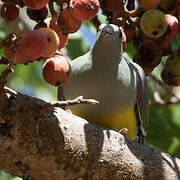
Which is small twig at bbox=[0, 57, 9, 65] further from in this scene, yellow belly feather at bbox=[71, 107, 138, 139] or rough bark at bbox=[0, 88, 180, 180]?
yellow belly feather at bbox=[71, 107, 138, 139]

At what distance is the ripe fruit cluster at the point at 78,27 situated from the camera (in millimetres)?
1433

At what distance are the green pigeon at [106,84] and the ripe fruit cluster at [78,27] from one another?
426 mm

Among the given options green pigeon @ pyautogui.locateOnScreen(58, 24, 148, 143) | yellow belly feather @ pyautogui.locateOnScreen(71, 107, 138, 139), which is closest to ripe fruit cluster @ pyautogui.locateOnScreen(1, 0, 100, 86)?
green pigeon @ pyautogui.locateOnScreen(58, 24, 148, 143)

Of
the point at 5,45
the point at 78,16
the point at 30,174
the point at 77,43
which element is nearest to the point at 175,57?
the point at 78,16

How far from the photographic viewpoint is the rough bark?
1.66 metres

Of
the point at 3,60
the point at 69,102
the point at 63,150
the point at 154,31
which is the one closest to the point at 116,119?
the point at 154,31

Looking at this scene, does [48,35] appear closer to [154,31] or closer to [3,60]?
[3,60]

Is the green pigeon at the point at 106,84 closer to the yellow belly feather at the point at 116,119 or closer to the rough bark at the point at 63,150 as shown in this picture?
the yellow belly feather at the point at 116,119

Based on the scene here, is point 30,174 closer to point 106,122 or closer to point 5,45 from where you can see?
point 5,45

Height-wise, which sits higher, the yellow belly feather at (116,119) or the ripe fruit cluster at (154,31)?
the ripe fruit cluster at (154,31)

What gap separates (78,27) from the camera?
175cm

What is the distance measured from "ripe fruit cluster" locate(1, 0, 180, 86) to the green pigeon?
0.43 meters

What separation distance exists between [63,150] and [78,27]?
1.52 ft

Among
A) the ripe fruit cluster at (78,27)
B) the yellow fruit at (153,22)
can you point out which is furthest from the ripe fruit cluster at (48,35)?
the yellow fruit at (153,22)
